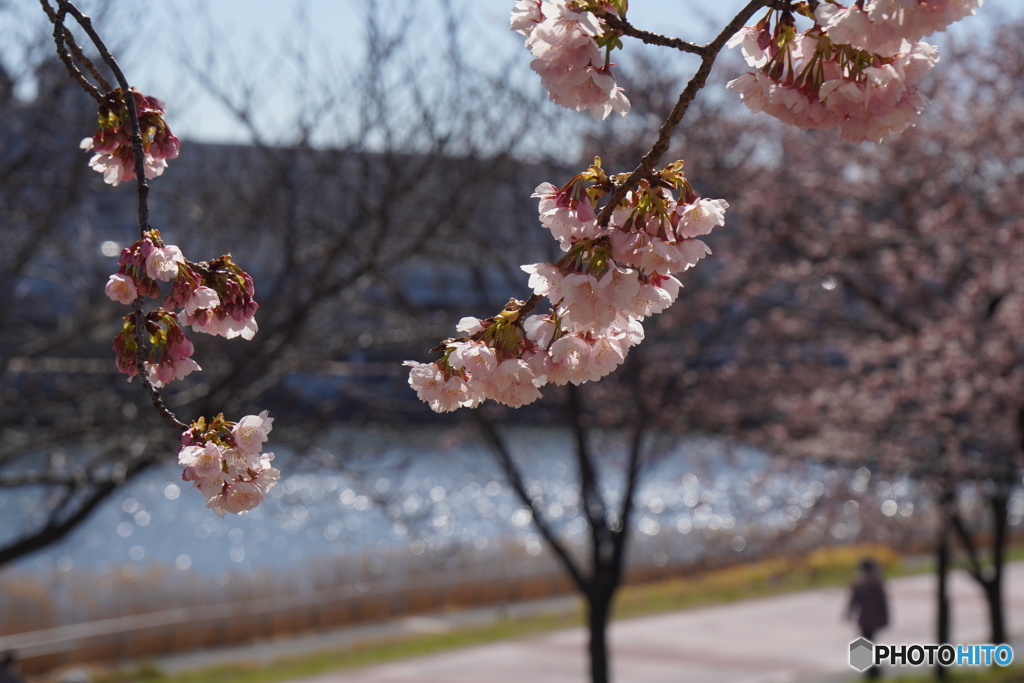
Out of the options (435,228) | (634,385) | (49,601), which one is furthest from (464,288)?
(49,601)

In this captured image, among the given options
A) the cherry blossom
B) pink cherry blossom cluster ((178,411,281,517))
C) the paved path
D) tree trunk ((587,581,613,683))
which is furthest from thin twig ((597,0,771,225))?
the paved path

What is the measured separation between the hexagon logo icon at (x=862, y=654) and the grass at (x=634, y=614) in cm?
38

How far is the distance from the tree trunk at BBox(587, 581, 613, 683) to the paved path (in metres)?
2.31

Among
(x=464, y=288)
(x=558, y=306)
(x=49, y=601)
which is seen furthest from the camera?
(x=49, y=601)

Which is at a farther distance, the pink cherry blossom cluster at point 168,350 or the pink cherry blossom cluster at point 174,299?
the pink cherry blossom cluster at point 168,350

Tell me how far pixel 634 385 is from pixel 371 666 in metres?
4.88

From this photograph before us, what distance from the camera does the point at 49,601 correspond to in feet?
39.8

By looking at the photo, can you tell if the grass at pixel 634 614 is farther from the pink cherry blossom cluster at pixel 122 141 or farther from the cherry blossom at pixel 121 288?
the cherry blossom at pixel 121 288

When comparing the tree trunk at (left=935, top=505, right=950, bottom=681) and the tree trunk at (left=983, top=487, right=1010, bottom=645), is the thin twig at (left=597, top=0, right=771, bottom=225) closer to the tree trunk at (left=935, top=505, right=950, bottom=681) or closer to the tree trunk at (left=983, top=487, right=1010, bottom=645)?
the tree trunk at (left=983, top=487, right=1010, bottom=645)

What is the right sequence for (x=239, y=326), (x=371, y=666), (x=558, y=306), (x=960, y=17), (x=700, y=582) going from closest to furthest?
(x=960, y=17) < (x=558, y=306) < (x=239, y=326) < (x=371, y=666) < (x=700, y=582)

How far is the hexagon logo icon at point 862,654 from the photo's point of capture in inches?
399

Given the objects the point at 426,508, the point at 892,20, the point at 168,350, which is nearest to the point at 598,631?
the point at 426,508

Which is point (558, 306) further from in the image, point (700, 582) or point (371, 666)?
point (700, 582)

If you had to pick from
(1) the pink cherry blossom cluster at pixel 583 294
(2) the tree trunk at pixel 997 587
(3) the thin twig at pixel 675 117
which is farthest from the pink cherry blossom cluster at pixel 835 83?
(2) the tree trunk at pixel 997 587
